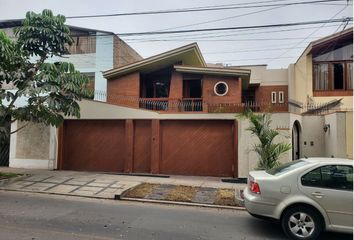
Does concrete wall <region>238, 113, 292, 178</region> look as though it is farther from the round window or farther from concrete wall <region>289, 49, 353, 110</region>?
concrete wall <region>289, 49, 353, 110</region>

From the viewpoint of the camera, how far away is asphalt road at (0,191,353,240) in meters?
5.69

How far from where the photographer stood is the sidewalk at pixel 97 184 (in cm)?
946

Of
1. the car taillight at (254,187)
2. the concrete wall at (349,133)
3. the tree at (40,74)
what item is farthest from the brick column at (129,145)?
the concrete wall at (349,133)

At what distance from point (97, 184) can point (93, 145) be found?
3736 millimetres

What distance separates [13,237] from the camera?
5324 millimetres

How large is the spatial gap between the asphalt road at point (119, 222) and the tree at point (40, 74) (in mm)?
3803

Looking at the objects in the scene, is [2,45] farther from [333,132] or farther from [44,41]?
[333,132]

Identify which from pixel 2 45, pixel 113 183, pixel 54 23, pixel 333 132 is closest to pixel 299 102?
pixel 333 132

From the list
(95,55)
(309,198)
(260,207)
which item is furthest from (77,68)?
(309,198)

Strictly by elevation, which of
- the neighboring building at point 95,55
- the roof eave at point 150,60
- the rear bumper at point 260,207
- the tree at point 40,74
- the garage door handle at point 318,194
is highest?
the neighboring building at point 95,55

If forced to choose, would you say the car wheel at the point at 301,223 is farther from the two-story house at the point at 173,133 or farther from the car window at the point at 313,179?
the two-story house at the point at 173,133

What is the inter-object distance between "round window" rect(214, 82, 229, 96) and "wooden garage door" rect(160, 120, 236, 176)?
3.57m

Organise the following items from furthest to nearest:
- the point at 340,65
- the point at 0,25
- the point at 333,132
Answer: the point at 0,25
the point at 340,65
the point at 333,132

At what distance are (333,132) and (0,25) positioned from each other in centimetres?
2343
